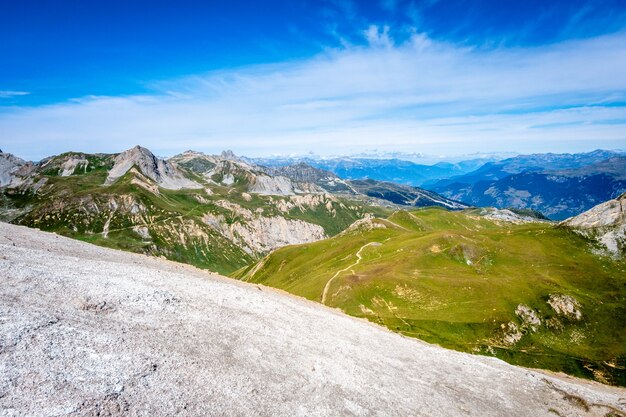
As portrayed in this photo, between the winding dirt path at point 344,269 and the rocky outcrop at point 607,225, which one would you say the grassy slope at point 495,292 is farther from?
the rocky outcrop at point 607,225

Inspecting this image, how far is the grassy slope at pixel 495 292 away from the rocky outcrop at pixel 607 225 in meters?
4.79

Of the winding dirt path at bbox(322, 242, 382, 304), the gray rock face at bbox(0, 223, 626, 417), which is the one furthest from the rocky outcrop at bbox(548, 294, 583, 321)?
the winding dirt path at bbox(322, 242, 382, 304)

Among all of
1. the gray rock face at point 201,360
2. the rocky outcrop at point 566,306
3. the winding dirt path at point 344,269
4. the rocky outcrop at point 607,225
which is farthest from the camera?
the rocky outcrop at point 607,225

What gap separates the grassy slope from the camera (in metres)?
82.2

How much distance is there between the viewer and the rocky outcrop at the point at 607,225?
11938 centimetres

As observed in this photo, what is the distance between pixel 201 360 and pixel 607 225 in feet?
494

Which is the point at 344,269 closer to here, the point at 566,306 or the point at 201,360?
the point at 566,306

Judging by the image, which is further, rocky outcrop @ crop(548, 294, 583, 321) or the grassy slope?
rocky outcrop @ crop(548, 294, 583, 321)

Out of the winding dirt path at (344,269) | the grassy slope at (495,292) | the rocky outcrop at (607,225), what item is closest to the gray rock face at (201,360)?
the grassy slope at (495,292)

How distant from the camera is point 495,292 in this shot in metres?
96.8

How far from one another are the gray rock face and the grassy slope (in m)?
44.6

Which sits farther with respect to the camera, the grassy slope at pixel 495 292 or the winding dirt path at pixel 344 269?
the winding dirt path at pixel 344 269

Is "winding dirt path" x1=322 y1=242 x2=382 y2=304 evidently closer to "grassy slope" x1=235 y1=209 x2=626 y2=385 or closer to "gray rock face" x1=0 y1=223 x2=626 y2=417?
"grassy slope" x1=235 y1=209 x2=626 y2=385

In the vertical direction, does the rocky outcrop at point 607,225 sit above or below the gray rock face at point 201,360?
above
